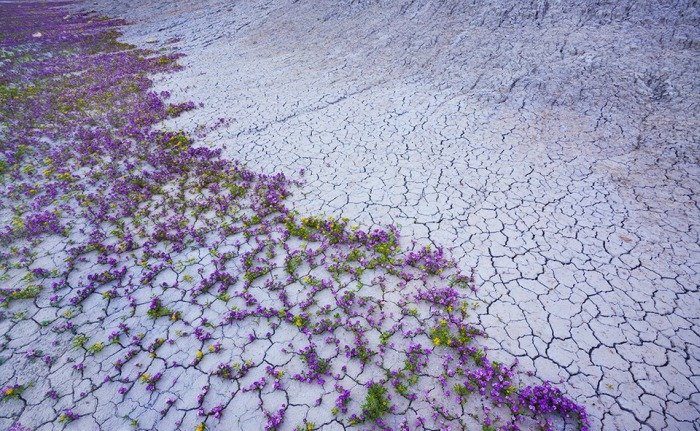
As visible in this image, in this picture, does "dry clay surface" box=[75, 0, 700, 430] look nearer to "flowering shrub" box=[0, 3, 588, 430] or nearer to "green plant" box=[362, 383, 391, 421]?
"flowering shrub" box=[0, 3, 588, 430]

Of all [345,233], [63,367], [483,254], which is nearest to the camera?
[63,367]

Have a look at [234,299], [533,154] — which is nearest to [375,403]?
[234,299]

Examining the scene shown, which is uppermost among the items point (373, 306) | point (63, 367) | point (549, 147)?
point (549, 147)

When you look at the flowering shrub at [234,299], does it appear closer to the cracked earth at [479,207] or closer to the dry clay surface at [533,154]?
the cracked earth at [479,207]

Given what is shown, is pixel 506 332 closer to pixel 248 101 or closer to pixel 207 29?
pixel 248 101

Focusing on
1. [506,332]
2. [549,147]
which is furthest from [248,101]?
[506,332]

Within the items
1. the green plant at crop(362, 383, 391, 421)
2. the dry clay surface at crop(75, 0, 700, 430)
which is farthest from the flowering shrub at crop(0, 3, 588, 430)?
the dry clay surface at crop(75, 0, 700, 430)
